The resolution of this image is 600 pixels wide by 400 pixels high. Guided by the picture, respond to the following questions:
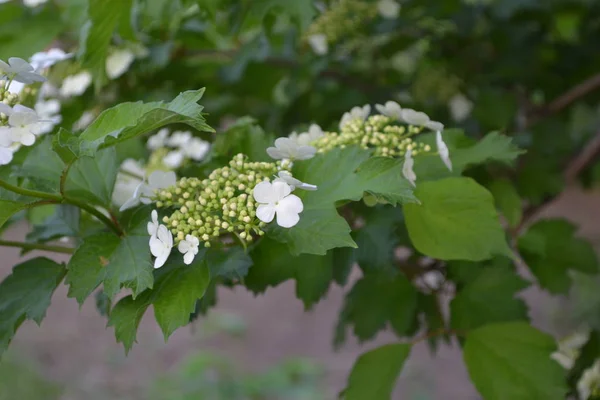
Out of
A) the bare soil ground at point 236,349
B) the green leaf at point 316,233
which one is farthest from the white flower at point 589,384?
the bare soil ground at point 236,349

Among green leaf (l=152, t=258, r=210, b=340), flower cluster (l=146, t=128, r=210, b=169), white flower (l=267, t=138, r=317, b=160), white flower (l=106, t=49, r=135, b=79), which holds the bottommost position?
flower cluster (l=146, t=128, r=210, b=169)

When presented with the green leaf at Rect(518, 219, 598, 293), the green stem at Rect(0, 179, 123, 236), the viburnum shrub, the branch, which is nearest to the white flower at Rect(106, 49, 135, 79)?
the viburnum shrub

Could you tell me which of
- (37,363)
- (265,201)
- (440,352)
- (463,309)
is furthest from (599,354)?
(37,363)

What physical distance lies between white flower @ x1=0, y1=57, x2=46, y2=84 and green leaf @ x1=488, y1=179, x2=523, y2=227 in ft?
2.60

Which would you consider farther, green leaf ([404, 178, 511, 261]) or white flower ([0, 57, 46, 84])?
green leaf ([404, 178, 511, 261])

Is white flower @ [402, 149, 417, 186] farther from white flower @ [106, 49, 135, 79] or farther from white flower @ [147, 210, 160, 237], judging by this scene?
white flower @ [106, 49, 135, 79]

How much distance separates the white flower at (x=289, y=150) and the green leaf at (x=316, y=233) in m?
0.07

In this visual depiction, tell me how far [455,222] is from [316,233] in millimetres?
210

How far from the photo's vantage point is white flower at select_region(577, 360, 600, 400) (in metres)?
1.13

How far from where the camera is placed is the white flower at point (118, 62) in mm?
1319

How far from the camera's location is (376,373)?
0.96 metres

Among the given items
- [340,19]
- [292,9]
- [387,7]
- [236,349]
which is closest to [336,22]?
[340,19]

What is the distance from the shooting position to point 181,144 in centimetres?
121

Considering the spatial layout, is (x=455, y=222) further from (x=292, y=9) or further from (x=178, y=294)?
(x=292, y=9)
